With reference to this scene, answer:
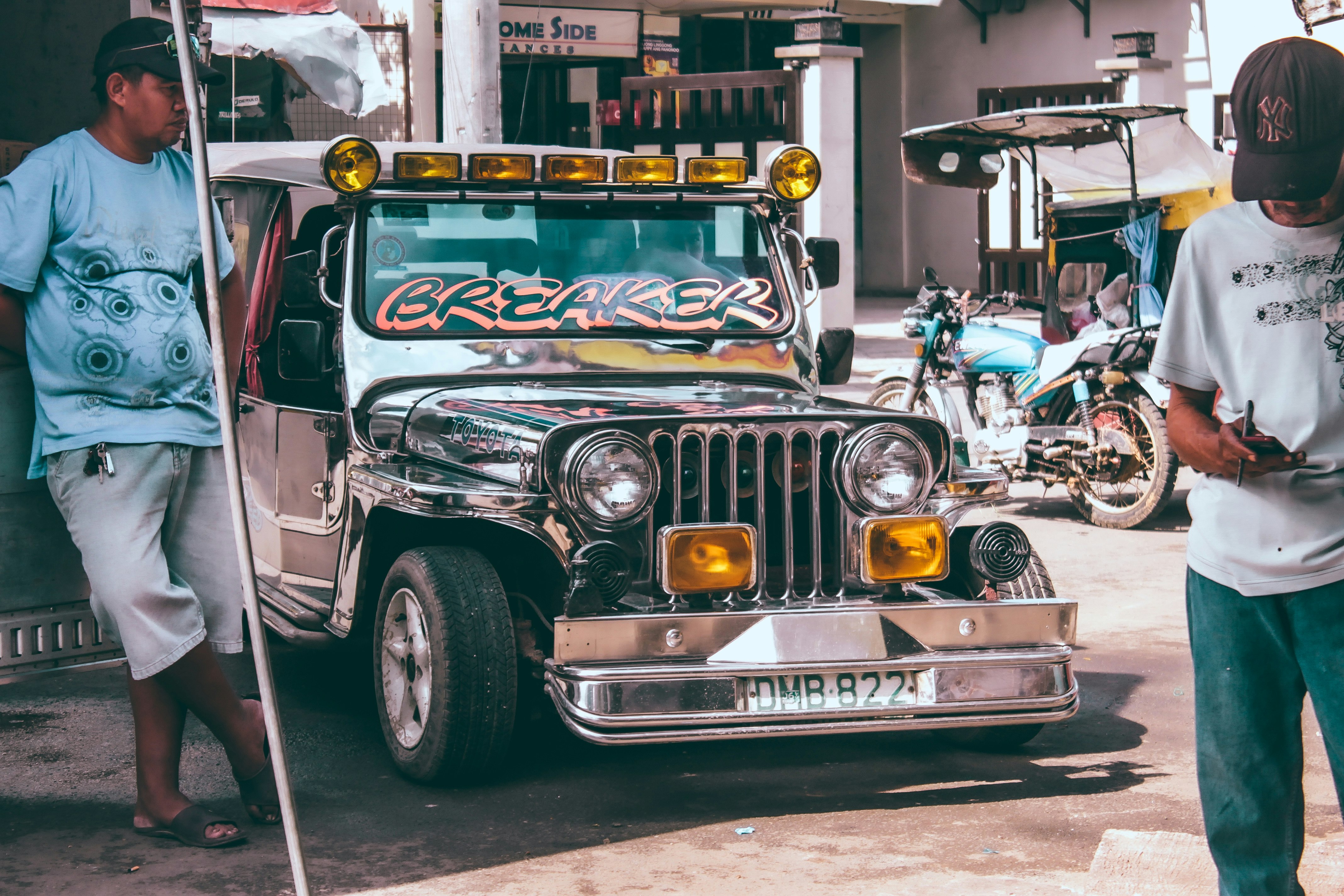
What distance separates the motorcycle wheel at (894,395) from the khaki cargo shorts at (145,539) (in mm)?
6282

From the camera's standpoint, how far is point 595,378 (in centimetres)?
545

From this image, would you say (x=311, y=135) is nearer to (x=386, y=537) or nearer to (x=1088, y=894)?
(x=386, y=537)

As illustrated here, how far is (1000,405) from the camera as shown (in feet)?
31.2

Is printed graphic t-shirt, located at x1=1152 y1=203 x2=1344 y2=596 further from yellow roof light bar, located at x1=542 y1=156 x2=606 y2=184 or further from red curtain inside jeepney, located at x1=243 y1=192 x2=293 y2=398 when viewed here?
red curtain inside jeepney, located at x1=243 y1=192 x2=293 y2=398

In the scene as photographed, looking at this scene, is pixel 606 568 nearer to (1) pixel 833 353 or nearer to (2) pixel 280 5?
(1) pixel 833 353

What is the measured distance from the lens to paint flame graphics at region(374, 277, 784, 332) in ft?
18.0

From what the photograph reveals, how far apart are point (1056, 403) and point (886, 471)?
16.7ft

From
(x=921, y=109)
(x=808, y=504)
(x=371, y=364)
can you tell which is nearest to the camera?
(x=808, y=504)

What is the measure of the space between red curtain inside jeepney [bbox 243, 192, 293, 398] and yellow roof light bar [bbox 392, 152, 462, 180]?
81 cm

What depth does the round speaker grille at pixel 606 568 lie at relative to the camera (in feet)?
14.1

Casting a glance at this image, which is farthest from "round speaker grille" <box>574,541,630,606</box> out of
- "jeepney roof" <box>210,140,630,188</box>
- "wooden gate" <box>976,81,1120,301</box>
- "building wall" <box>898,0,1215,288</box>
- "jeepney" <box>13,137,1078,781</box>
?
"building wall" <box>898,0,1215,288</box>

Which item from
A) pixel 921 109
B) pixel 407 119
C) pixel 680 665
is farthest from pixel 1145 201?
pixel 921 109

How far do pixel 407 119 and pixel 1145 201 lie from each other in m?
6.66

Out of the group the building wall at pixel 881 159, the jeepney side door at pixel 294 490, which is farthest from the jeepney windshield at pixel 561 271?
the building wall at pixel 881 159
